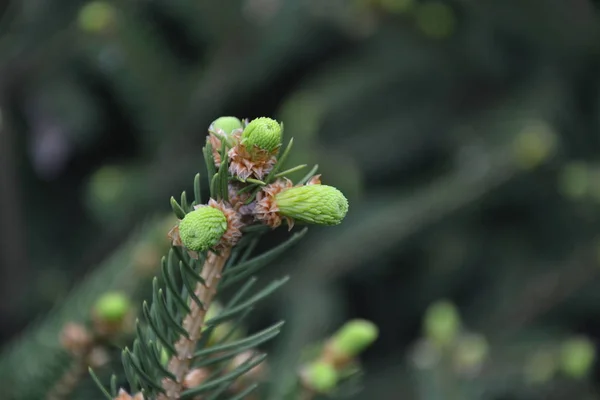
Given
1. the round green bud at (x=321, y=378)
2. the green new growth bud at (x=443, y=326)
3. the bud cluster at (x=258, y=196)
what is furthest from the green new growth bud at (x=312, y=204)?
the green new growth bud at (x=443, y=326)

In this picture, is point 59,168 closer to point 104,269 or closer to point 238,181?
point 104,269

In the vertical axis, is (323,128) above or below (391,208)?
above

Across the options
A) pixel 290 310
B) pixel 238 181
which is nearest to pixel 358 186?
pixel 290 310

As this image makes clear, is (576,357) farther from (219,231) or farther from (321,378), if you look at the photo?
(219,231)

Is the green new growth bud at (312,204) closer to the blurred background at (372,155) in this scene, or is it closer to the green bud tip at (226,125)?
the green bud tip at (226,125)

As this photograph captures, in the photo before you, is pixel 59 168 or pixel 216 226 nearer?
pixel 216 226

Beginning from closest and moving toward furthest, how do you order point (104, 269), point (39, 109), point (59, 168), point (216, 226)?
point (216, 226), point (104, 269), point (39, 109), point (59, 168)

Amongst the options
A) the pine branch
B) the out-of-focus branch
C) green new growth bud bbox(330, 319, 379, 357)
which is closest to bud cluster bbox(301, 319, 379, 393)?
green new growth bud bbox(330, 319, 379, 357)
